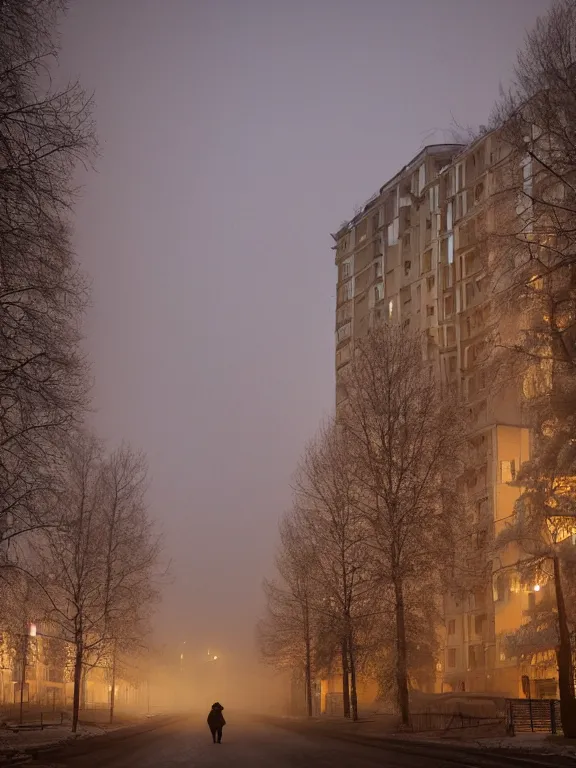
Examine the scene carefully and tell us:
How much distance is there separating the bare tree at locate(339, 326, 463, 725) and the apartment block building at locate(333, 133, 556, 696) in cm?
1998

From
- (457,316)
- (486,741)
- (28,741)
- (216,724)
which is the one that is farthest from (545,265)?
(457,316)

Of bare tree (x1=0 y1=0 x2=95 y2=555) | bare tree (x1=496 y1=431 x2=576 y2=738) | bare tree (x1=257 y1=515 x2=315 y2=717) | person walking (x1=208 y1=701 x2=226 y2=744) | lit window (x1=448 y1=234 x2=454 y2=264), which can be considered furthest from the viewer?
lit window (x1=448 y1=234 x2=454 y2=264)

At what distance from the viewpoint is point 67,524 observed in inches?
861

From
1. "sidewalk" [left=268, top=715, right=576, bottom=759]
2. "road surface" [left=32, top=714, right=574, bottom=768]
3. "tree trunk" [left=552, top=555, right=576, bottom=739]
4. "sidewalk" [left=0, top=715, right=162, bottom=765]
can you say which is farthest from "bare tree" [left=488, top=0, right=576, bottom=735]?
"sidewalk" [left=0, top=715, right=162, bottom=765]

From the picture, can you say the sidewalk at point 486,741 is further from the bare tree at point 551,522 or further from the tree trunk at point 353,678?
the tree trunk at point 353,678

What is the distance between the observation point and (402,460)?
38656 mm

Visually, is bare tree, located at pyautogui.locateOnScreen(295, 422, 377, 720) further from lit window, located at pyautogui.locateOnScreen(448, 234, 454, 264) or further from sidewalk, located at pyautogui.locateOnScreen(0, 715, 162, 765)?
lit window, located at pyautogui.locateOnScreen(448, 234, 454, 264)

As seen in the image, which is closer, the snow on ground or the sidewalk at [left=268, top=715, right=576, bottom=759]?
the sidewalk at [left=268, top=715, right=576, bottom=759]

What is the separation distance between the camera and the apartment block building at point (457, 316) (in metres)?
69.6

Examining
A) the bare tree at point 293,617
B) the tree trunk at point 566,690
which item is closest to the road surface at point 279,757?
the tree trunk at point 566,690

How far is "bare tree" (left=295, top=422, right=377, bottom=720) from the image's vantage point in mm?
44938

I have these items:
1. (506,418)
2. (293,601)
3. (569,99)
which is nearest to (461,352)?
(506,418)

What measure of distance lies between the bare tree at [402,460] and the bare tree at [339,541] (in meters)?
4.43

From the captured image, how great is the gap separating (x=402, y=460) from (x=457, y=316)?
168 ft
